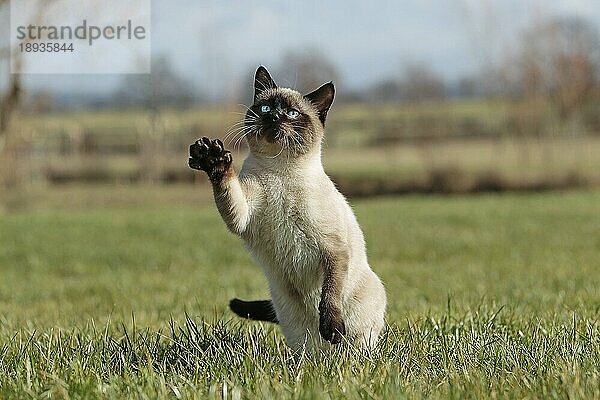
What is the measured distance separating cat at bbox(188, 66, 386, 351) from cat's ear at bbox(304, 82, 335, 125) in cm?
6

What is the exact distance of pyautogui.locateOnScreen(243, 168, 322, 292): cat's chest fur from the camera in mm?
3812

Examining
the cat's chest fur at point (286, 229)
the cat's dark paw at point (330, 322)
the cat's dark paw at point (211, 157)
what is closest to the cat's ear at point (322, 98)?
the cat's chest fur at point (286, 229)

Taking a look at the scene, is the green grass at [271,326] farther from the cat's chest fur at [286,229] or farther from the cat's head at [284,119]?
the cat's head at [284,119]

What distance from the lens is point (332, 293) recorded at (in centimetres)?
374

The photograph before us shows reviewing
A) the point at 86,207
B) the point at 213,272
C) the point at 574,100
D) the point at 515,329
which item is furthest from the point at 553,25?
the point at 515,329

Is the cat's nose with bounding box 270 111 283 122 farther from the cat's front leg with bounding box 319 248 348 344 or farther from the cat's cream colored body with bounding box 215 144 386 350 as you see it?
the cat's front leg with bounding box 319 248 348 344

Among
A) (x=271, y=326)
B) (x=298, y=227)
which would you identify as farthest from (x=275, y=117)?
(x=271, y=326)

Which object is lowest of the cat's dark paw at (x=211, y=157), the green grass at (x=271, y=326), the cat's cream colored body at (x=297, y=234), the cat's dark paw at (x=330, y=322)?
the green grass at (x=271, y=326)

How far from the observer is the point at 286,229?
382 centimetres

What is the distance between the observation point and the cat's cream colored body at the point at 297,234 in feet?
12.5

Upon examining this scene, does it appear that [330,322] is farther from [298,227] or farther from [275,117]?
[275,117]

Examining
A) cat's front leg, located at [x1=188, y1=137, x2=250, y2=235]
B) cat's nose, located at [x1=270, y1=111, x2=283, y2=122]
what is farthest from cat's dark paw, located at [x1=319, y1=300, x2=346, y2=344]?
cat's nose, located at [x1=270, y1=111, x2=283, y2=122]

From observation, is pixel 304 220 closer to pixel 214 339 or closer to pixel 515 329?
pixel 214 339

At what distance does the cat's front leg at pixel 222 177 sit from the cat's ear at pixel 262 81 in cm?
69
